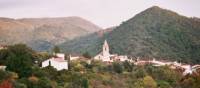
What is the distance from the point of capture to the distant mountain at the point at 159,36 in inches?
3612

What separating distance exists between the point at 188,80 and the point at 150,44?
47.7 m

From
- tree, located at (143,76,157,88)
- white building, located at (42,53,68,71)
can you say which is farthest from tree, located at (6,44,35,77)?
tree, located at (143,76,157,88)

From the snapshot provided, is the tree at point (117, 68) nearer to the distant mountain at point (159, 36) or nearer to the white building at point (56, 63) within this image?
the white building at point (56, 63)

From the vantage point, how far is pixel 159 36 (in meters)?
101

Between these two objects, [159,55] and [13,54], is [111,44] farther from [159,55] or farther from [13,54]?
[13,54]

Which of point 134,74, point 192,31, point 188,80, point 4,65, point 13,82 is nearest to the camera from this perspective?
point 13,82

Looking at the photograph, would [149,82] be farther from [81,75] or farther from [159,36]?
[159,36]

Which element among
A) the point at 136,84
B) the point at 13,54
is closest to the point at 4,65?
the point at 13,54

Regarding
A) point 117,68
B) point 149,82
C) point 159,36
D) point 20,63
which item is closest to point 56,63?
point 20,63

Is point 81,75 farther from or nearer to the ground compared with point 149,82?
farther from the ground

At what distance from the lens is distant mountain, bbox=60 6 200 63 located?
3612 inches

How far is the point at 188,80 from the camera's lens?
4762 cm

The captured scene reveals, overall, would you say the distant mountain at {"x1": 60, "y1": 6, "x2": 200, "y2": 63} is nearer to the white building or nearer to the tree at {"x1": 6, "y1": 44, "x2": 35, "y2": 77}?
the white building

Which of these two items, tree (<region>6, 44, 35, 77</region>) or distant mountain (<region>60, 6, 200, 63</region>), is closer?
tree (<region>6, 44, 35, 77</region>)
